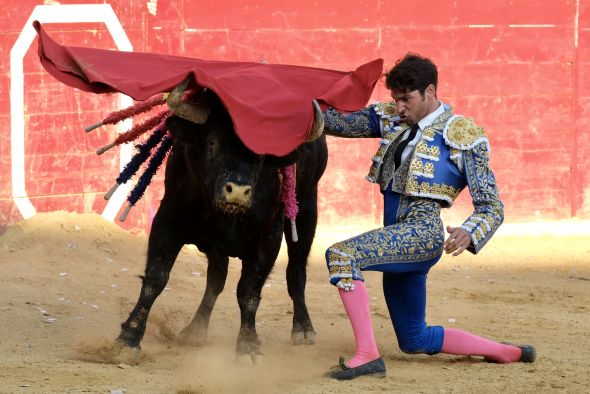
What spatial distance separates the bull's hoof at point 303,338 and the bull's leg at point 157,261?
0.87 meters

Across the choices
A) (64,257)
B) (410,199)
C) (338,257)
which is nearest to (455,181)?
(410,199)

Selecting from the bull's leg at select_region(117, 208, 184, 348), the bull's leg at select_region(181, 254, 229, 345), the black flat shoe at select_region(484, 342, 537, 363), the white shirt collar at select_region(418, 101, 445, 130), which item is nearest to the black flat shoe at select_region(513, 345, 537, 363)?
the black flat shoe at select_region(484, 342, 537, 363)

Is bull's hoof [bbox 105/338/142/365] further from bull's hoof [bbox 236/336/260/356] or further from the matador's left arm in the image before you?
the matador's left arm

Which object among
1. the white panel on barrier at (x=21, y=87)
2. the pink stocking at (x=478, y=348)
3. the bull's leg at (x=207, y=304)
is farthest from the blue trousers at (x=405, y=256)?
the white panel on barrier at (x=21, y=87)

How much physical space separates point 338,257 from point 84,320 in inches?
69.4

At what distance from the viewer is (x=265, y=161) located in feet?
14.5

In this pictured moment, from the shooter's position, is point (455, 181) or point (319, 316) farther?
point (319, 316)

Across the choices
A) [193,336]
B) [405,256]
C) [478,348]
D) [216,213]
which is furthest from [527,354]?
[193,336]

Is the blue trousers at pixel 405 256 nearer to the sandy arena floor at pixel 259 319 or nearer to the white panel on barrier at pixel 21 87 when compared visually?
the sandy arena floor at pixel 259 319

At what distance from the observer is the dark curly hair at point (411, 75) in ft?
13.9

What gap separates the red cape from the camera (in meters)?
4.04

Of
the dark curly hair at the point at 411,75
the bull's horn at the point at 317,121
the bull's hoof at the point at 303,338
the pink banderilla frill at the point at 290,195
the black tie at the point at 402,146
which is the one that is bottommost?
the bull's hoof at the point at 303,338

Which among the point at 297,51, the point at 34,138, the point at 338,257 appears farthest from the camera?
the point at 297,51

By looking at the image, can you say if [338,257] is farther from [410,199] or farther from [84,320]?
[84,320]
